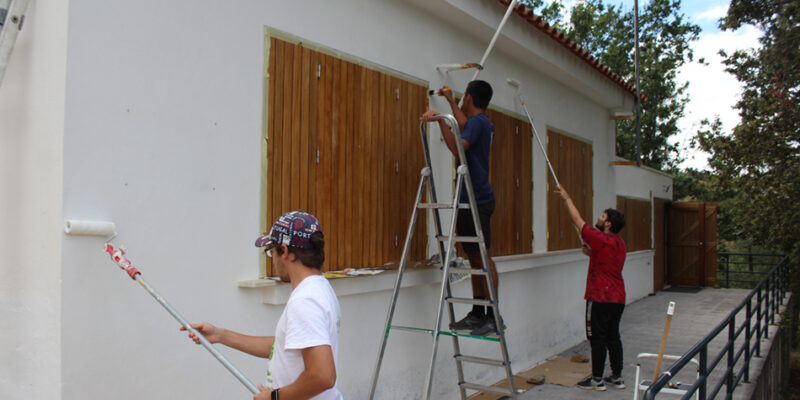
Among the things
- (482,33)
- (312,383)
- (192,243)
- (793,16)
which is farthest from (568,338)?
(793,16)

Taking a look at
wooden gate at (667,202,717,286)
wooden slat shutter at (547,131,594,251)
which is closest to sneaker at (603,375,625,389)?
wooden slat shutter at (547,131,594,251)

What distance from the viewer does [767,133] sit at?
38.6ft

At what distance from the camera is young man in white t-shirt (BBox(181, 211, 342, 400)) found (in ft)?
7.14

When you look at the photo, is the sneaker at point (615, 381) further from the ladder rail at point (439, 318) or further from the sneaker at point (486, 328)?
the ladder rail at point (439, 318)

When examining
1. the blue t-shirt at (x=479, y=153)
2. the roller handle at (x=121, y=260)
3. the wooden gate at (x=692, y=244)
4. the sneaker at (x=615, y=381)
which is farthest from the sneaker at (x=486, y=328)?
the wooden gate at (x=692, y=244)

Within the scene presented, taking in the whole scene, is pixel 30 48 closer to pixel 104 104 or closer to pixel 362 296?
pixel 104 104

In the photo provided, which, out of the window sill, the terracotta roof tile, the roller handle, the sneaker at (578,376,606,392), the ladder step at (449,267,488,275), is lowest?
the sneaker at (578,376,606,392)

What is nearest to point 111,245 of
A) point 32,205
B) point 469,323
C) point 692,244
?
point 32,205

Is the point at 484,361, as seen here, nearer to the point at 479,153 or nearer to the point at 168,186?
the point at 479,153

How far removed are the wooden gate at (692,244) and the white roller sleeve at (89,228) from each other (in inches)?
639

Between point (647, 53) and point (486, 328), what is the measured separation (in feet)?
67.4

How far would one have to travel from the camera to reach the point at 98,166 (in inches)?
114

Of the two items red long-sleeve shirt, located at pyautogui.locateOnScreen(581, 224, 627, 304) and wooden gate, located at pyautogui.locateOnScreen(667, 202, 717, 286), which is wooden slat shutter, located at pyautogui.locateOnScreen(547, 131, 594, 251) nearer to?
red long-sleeve shirt, located at pyautogui.locateOnScreen(581, 224, 627, 304)

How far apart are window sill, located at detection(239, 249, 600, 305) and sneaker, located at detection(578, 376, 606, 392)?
4.53ft
